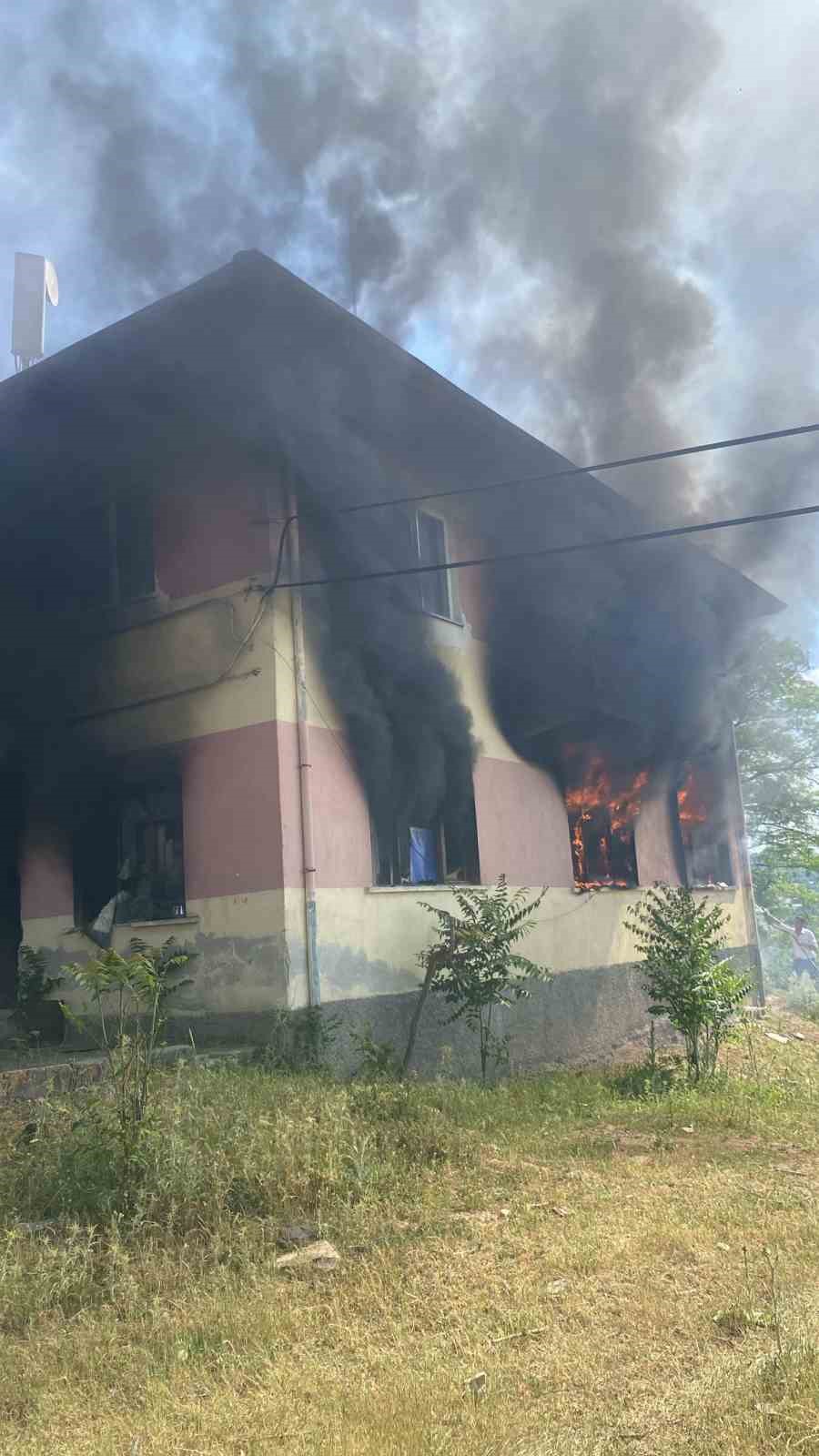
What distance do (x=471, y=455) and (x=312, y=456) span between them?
2652 mm

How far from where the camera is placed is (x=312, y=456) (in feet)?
32.9

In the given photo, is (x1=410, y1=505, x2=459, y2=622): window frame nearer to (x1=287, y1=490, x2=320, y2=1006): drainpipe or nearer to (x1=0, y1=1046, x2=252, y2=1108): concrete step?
(x1=287, y1=490, x2=320, y2=1006): drainpipe

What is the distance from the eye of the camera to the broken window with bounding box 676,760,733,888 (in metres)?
16.0

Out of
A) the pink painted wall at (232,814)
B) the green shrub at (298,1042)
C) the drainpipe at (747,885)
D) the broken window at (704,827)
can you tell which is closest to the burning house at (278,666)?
the pink painted wall at (232,814)

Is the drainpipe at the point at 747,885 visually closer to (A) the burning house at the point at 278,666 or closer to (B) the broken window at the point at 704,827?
(B) the broken window at the point at 704,827

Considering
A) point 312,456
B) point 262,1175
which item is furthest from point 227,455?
point 262,1175

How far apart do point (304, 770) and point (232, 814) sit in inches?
27.1

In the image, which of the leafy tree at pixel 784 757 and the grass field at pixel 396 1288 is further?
the leafy tree at pixel 784 757

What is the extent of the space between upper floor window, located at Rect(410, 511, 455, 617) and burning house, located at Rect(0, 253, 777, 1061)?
0.03m

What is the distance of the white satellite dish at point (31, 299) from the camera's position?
13047 mm

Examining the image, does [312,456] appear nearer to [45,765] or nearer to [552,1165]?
[45,765]

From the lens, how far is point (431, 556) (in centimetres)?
1176

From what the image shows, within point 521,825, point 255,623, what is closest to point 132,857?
point 255,623

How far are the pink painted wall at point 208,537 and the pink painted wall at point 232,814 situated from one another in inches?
56.2
